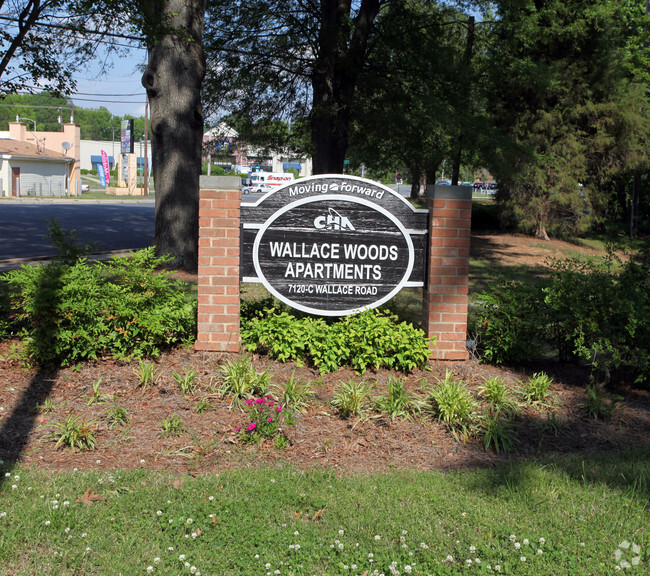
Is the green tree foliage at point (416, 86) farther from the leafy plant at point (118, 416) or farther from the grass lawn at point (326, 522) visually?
the grass lawn at point (326, 522)

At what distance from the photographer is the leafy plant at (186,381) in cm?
548

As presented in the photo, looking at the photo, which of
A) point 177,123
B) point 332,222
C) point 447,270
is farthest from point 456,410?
point 177,123

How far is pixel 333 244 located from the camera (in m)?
6.47

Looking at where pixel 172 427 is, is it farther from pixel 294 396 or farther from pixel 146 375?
pixel 294 396

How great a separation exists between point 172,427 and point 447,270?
305 centimetres

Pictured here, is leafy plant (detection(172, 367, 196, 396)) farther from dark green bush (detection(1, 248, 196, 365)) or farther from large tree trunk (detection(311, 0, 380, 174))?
large tree trunk (detection(311, 0, 380, 174))

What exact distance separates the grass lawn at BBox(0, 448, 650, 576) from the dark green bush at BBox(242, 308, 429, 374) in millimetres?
1771

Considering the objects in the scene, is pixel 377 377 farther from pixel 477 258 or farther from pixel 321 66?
pixel 477 258

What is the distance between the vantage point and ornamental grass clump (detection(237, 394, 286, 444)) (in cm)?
475

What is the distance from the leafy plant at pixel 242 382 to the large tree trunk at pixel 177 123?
4927 millimetres

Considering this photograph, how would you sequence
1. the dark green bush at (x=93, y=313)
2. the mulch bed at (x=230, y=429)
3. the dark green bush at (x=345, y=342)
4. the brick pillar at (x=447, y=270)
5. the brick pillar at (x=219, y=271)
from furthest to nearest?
the brick pillar at (x=447, y=270) < the brick pillar at (x=219, y=271) < the dark green bush at (x=345, y=342) < the dark green bush at (x=93, y=313) < the mulch bed at (x=230, y=429)

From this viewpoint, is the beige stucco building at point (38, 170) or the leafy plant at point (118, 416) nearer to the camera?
the leafy plant at point (118, 416)

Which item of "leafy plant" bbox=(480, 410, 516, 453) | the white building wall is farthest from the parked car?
"leafy plant" bbox=(480, 410, 516, 453)

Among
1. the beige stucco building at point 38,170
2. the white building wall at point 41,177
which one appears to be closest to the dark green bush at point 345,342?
the beige stucco building at point 38,170
